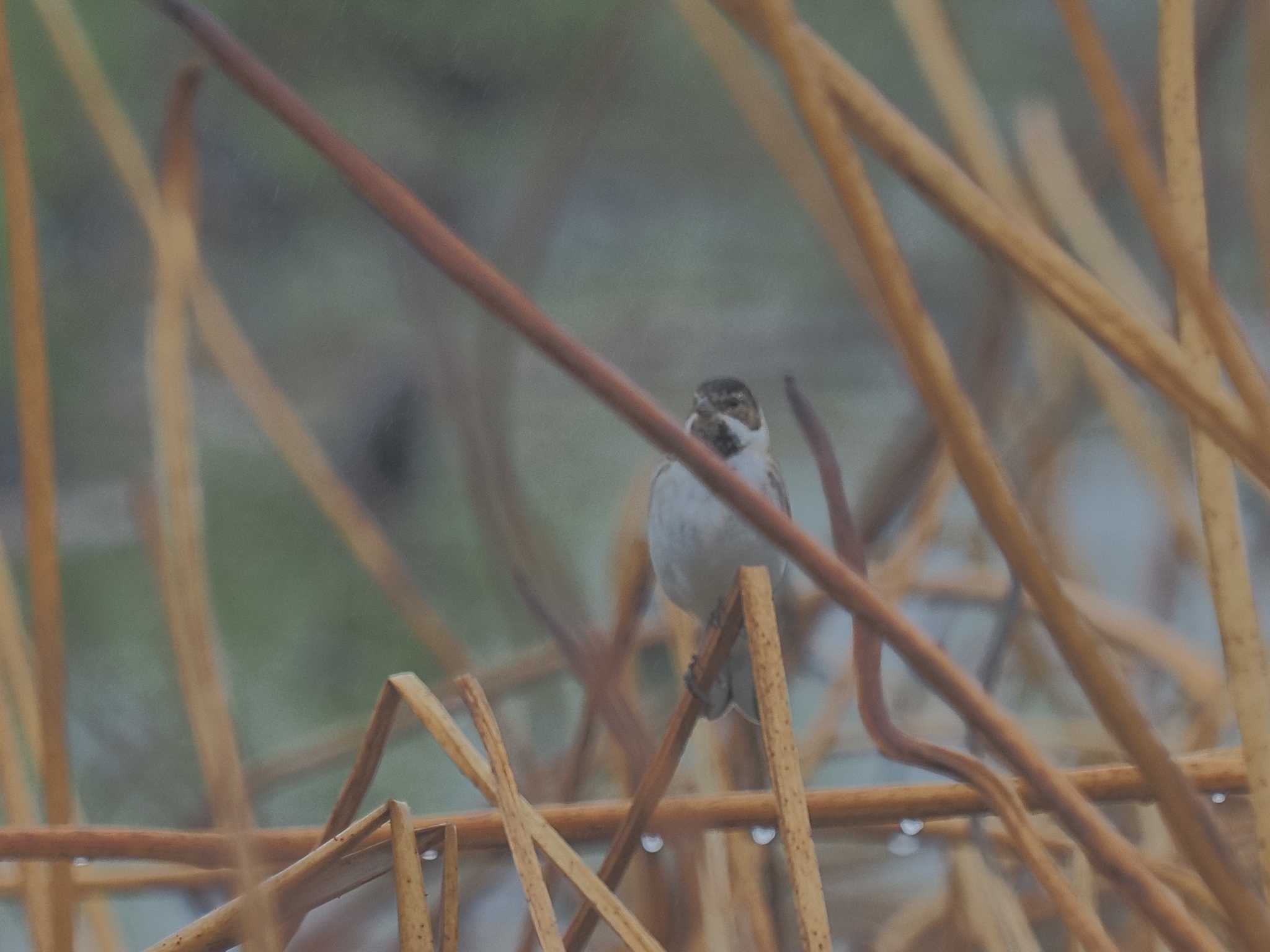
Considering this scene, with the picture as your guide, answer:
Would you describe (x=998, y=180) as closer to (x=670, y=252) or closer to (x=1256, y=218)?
(x=1256, y=218)

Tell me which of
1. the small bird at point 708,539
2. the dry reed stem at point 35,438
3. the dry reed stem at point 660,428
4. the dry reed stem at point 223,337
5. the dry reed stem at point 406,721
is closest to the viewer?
the dry reed stem at point 660,428

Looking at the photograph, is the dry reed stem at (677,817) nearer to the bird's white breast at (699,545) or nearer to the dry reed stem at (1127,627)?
the dry reed stem at (1127,627)

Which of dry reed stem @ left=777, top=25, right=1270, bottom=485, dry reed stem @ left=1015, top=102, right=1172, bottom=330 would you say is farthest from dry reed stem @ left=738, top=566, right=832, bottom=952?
dry reed stem @ left=1015, top=102, right=1172, bottom=330

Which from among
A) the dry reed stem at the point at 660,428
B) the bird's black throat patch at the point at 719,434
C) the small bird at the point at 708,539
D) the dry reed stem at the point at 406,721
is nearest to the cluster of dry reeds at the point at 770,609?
the dry reed stem at the point at 660,428

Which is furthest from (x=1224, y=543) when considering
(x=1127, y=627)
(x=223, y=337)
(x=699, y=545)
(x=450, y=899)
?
(x=699, y=545)

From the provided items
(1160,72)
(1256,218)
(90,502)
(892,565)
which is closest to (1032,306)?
(892,565)

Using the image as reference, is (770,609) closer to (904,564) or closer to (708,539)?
(904,564)

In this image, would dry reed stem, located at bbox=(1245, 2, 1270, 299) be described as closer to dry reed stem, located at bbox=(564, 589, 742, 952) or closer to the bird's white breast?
dry reed stem, located at bbox=(564, 589, 742, 952)
